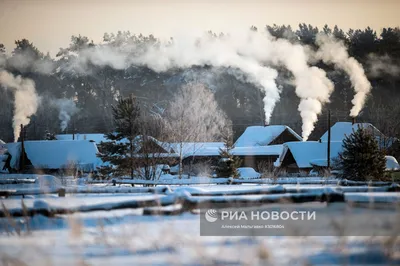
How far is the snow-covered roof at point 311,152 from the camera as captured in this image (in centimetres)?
3715

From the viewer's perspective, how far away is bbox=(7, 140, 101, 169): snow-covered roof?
132ft

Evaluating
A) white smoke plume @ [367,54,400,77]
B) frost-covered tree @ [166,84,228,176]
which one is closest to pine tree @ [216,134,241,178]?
frost-covered tree @ [166,84,228,176]

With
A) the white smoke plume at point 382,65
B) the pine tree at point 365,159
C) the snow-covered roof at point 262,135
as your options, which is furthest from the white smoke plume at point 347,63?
the pine tree at point 365,159

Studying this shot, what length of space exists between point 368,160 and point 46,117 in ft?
185

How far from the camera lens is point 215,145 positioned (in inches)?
1731

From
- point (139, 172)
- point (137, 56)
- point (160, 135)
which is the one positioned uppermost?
point (137, 56)

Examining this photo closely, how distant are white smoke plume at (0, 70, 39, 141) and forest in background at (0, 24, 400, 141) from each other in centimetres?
222

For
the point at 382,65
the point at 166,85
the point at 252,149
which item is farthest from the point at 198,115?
the point at 382,65

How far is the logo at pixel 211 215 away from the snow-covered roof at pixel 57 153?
32.8 metres

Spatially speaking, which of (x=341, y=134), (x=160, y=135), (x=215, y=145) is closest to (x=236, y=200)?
(x=160, y=135)

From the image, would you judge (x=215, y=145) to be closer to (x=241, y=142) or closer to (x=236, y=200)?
(x=241, y=142)

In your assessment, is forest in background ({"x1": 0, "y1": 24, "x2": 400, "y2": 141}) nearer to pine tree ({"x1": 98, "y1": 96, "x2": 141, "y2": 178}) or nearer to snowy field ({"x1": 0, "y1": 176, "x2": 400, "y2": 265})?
pine tree ({"x1": 98, "y1": 96, "x2": 141, "y2": 178})

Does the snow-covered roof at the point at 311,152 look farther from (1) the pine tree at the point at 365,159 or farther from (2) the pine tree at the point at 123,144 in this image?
(2) the pine tree at the point at 123,144

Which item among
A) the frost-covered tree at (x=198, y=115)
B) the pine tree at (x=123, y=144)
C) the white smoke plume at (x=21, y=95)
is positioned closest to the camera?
the pine tree at (x=123, y=144)
